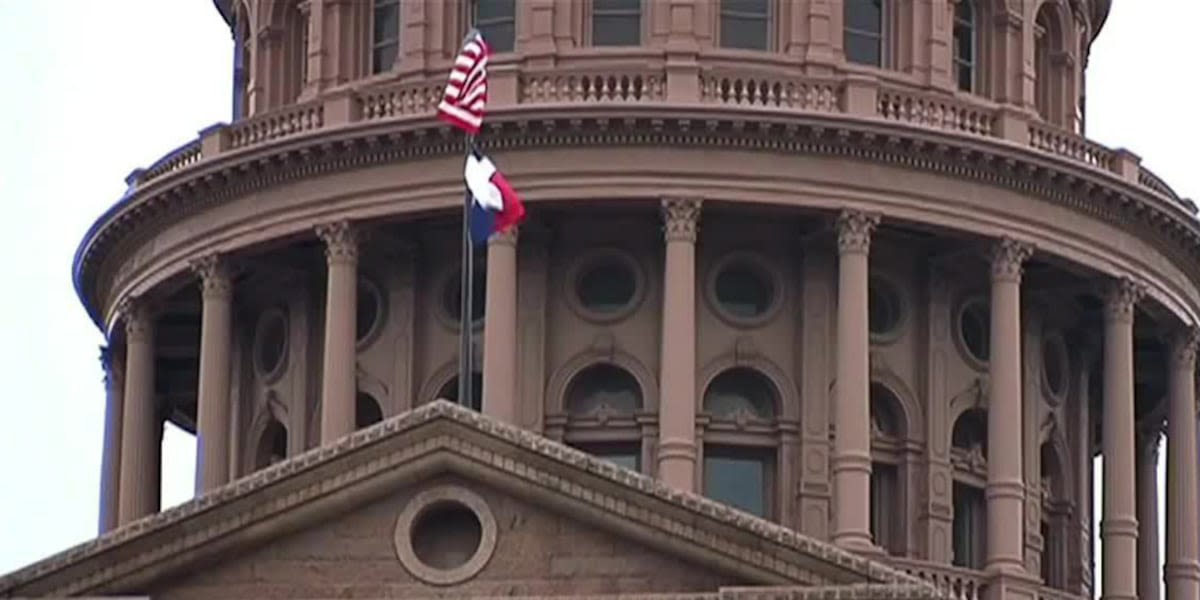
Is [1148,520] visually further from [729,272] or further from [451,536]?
[451,536]

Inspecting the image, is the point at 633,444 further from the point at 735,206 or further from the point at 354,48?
the point at 354,48

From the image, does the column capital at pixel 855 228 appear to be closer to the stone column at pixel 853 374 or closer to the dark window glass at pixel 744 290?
the stone column at pixel 853 374

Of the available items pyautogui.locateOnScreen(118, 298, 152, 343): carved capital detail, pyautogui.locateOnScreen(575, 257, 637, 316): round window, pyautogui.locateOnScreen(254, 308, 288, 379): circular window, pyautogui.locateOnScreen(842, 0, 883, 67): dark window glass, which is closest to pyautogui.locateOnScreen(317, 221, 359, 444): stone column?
pyautogui.locateOnScreen(254, 308, 288, 379): circular window

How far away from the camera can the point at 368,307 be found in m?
74.2

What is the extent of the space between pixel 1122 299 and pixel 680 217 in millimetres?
7460

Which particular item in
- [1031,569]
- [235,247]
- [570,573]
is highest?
[235,247]

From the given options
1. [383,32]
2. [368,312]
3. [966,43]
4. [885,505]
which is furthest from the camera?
[966,43]

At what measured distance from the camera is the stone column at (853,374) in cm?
7056

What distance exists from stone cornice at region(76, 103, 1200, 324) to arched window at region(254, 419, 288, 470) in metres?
3.59

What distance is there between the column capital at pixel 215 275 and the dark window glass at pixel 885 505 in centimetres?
1016

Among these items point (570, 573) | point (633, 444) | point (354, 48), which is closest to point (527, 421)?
point (633, 444)

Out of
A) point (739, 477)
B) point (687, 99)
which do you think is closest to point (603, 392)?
point (739, 477)

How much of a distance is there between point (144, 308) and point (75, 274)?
2.88m

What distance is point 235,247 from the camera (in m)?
73.4
